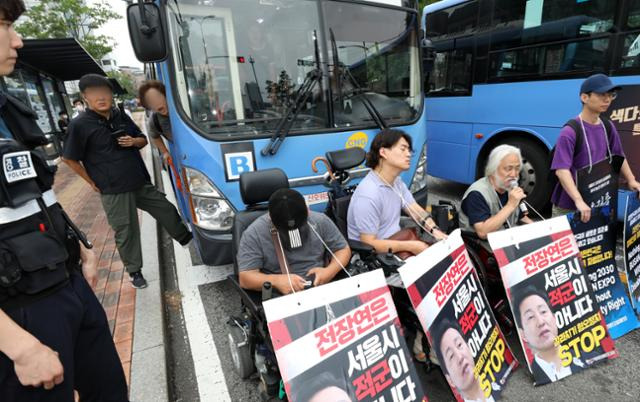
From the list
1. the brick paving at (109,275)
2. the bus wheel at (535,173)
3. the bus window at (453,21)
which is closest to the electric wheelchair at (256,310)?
the brick paving at (109,275)

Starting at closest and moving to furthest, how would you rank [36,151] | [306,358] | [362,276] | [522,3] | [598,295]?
[36,151]
[306,358]
[362,276]
[598,295]
[522,3]

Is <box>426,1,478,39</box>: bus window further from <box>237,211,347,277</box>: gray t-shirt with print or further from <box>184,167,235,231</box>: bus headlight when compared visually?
<box>184,167,235,231</box>: bus headlight

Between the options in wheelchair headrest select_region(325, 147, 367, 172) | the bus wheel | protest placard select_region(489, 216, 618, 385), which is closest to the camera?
protest placard select_region(489, 216, 618, 385)

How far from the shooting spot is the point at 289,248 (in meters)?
2.09

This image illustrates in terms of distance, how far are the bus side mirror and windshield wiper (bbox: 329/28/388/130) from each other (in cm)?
140

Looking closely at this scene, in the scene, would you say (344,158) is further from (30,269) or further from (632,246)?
(632,246)

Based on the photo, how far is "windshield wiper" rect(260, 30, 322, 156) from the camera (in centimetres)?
288

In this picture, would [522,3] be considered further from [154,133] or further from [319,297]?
[154,133]

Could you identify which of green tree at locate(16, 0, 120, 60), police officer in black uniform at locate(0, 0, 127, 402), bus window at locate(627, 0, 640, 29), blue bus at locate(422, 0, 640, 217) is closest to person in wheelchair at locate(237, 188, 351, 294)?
police officer in black uniform at locate(0, 0, 127, 402)

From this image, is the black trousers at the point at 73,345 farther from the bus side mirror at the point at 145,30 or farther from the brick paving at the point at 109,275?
the bus side mirror at the point at 145,30

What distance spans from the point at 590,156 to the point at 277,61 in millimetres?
2598

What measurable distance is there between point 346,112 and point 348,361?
7.51 feet

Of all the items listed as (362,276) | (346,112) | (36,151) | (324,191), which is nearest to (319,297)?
(362,276)

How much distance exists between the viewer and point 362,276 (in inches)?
67.2
